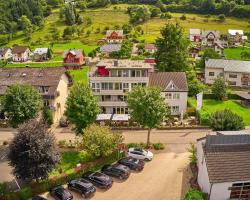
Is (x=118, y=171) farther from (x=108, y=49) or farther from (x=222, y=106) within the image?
(x=108, y=49)

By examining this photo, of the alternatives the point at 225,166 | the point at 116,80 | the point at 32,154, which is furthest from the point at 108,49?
the point at 225,166

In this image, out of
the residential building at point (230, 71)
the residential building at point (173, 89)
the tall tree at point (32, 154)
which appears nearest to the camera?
the tall tree at point (32, 154)

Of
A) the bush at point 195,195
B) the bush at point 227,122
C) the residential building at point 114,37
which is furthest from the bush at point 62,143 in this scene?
the residential building at point 114,37

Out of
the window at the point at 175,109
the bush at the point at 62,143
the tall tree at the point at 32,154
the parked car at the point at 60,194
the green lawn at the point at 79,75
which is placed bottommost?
the parked car at the point at 60,194

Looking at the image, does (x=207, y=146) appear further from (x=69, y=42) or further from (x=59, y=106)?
(x=69, y=42)

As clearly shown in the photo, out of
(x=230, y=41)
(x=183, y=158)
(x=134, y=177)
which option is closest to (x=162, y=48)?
(x=183, y=158)

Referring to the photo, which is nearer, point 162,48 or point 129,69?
point 129,69

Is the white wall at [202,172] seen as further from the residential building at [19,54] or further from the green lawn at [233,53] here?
the residential building at [19,54]
